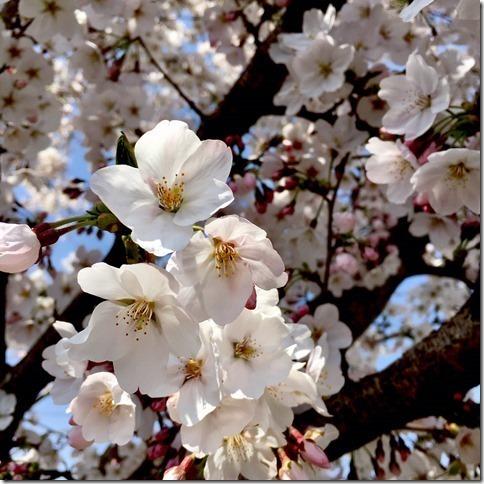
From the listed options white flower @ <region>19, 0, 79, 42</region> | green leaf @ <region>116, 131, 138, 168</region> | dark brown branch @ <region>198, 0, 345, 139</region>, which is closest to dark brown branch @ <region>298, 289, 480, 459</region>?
A: green leaf @ <region>116, 131, 138, 168</region>

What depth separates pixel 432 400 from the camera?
166 centimetres

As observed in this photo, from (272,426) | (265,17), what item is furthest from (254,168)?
(272,426)

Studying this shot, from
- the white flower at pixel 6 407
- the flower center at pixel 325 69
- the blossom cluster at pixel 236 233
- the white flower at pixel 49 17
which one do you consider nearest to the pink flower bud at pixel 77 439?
the blossom cluster at pixel 236 233

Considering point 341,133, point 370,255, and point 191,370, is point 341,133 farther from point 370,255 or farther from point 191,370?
point 191,370

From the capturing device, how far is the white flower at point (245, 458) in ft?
3.70

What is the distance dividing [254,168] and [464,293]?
3570mm

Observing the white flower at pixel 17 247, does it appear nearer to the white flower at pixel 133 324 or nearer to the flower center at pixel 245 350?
the white flower at pixel 133 324

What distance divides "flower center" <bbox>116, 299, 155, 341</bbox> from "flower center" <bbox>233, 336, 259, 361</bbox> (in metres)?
0.19

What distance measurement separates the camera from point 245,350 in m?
1.04

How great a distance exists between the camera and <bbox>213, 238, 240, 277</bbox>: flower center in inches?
35.6

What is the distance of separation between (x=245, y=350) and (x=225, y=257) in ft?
0.73

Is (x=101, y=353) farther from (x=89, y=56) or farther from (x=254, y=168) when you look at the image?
Result: (x=89, y=56)

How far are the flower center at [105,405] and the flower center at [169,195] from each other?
52cm

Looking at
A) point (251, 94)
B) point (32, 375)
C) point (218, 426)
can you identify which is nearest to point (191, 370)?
point (218, 426)
